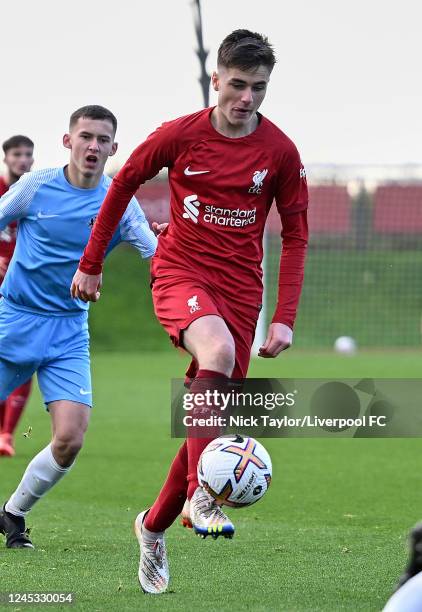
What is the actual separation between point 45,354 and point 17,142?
3765 millimetres

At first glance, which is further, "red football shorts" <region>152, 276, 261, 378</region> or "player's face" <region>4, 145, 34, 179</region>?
"player's face" <region>4, 145, 34, 179</region>

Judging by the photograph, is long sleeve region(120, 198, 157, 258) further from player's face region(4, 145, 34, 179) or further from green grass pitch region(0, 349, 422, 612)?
player's face region(4, 145, 34, 179)

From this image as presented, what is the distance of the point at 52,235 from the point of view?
313 inches

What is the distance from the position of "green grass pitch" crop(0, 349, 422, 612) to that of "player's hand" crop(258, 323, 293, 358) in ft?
3.93

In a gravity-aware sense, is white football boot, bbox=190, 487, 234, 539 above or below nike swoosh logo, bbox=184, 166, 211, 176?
below

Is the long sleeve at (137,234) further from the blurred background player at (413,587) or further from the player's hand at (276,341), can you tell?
the blurred background player at (413,587)

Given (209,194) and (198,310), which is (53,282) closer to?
(209,194)

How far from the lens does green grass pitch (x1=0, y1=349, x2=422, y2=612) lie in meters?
6.31

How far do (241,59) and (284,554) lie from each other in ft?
10.0

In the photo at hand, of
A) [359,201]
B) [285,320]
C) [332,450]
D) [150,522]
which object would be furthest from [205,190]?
[359,201]

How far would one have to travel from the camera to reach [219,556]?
7.48 meters

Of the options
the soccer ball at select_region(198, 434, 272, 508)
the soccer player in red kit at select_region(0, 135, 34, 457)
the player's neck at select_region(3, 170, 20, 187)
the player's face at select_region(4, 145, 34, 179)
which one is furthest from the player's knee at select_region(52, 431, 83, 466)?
the player's neck at select_region(3, 170, 20, 187)

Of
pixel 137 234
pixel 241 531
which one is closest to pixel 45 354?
pixel 137 234

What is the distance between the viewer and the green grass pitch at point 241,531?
6312mm
